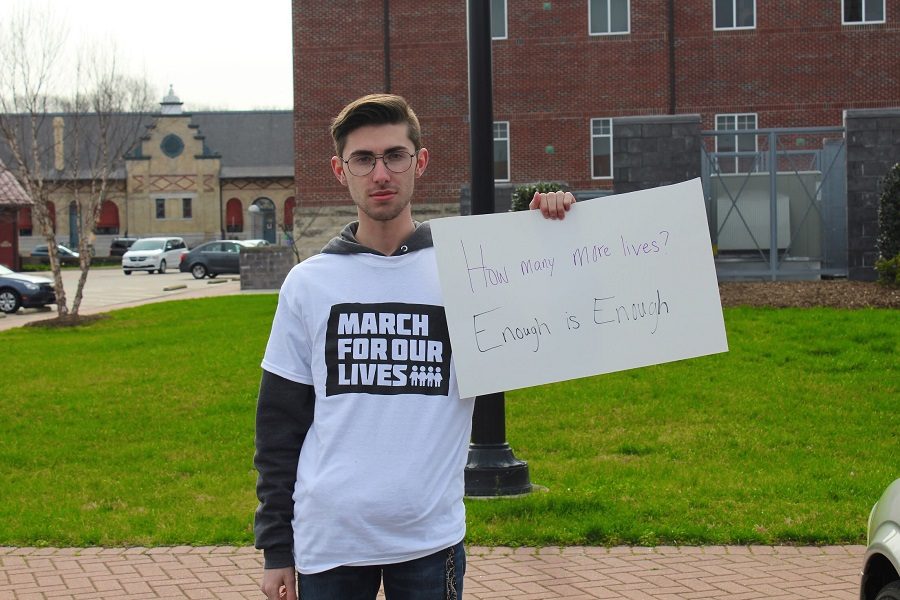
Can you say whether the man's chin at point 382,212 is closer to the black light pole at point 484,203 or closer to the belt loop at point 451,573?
the belt loop at point 451,573

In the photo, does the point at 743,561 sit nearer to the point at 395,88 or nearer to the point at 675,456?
the point at 675,456

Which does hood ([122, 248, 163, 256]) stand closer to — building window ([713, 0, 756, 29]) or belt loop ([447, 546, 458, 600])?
building window ([713, 0, 756, 29])

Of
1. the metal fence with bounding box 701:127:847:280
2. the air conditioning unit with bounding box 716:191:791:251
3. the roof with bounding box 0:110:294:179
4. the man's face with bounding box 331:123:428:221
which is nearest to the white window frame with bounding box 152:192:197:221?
the roof with bounding box 0:110:294:179

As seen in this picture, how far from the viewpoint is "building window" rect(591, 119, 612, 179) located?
34844 mm

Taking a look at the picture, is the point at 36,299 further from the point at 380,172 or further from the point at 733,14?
the point at 380,172

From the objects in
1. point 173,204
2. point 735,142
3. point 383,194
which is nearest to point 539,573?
point 383,194

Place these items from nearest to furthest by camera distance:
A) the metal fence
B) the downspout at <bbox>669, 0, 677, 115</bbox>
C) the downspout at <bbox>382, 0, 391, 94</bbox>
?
the metal fence
the downspout at <bbox>669, 0, 677, 115</bbox>
the downspout at <bbox>382, 0, 391, 94</bbox>

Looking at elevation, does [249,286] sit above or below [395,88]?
below

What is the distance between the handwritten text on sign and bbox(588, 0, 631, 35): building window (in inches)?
1274

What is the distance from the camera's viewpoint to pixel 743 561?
20.0 feet

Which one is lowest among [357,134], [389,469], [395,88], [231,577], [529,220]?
[231,577]

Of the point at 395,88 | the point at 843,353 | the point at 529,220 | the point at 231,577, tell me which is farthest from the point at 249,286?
the point at 529,220

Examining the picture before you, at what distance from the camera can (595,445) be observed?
29.5 ft

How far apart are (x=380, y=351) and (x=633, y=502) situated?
4.67m
